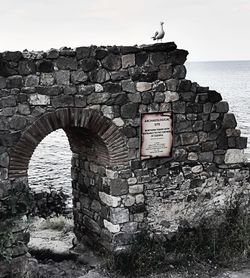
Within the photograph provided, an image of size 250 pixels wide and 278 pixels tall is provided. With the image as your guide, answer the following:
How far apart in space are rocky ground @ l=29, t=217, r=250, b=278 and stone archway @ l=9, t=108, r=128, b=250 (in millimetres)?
352

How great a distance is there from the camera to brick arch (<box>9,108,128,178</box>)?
7.63 meters

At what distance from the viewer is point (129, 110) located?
825 centimetres

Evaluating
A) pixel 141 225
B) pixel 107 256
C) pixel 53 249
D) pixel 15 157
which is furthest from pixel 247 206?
pixel 15 157

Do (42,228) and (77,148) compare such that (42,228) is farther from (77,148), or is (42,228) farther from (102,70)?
(102,70)

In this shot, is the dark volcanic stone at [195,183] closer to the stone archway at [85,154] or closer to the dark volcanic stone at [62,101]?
the stone archway at [85,154]

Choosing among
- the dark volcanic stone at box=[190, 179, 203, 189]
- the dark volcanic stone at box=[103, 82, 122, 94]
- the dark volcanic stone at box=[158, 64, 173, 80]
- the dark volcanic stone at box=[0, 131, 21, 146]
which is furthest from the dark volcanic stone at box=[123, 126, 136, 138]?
the dark volcanic stone at box=[0, 131, 21, 146]

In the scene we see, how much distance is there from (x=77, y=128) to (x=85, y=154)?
0.68 m

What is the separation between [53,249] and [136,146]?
257cm

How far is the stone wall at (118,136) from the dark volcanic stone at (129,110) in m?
0.02

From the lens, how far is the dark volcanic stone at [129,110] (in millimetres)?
8211

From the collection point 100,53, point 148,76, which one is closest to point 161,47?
point 148,76

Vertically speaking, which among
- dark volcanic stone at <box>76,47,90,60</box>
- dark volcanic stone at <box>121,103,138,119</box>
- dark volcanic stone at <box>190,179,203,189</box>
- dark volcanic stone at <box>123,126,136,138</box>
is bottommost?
dark volcanic stone at <box>190,179,203,189</box>

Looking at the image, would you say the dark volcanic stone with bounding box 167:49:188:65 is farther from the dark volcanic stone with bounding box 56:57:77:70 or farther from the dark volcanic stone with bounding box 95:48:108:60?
the dark volcanic stone with bounding box 56:57:77:70

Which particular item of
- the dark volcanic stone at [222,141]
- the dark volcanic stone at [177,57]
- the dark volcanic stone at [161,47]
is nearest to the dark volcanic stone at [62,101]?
the dark volcanic stone at [161,47]
